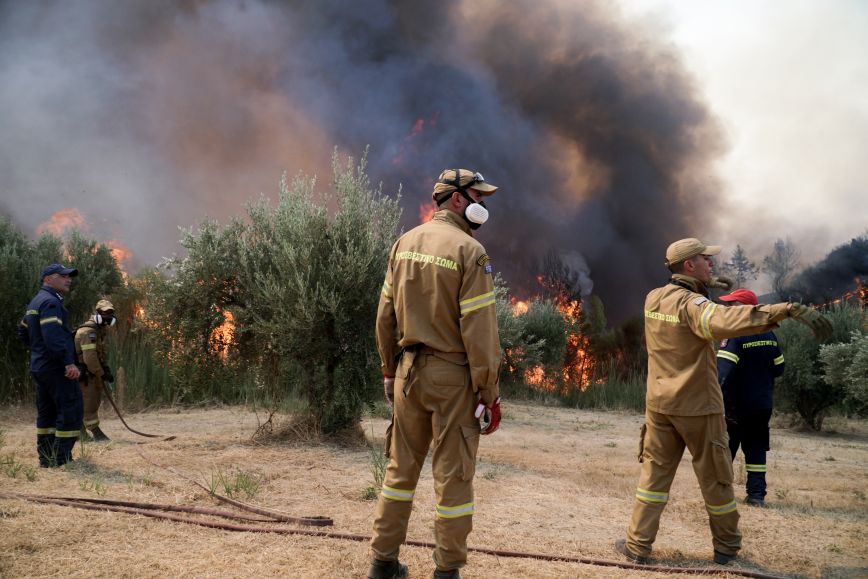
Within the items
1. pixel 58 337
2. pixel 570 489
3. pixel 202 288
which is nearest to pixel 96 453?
pixel 58 337

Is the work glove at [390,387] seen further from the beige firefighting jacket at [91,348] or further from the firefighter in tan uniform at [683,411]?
the beige firefighting jacket at [91,348]

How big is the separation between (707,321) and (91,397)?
8695 millimetres

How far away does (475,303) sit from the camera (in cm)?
366

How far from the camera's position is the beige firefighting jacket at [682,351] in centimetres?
437

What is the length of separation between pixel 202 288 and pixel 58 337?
8.53 ft

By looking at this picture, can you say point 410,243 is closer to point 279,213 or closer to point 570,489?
point 570,489

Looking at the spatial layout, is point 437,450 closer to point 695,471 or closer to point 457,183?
point 457,183

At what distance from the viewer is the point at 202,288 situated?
9.45 metres

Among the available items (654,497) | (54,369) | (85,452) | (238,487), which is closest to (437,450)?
(654,497)

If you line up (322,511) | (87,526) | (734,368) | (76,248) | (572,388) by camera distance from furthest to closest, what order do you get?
1. (572,388)
2. (76,248)
3. (734,368)
4. (322,511)
5. (87,526)

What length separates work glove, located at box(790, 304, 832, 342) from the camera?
3.45 m

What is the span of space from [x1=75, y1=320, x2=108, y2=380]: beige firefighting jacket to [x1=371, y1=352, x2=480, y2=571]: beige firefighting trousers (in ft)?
23.5

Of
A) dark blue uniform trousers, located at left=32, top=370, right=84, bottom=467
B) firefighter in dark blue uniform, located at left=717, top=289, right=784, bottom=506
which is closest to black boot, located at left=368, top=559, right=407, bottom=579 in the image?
firefighter in dark blue uniform, located at left=717, top=289, right=784, bottom=506

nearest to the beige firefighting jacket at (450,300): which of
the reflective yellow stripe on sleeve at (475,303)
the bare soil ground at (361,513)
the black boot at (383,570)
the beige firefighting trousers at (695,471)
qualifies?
the reflective yellow stripe on sleeve at (475,303)
